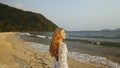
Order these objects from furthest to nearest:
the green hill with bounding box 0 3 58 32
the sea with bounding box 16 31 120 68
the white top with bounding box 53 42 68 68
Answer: the green hill with bounding box 0 3 58 32 → the sea with bounding box 16 31 120 68 → the white top with bounding box 53 42 68 68

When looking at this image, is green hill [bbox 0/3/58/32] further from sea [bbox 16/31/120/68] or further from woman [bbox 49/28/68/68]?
woman [bbox 49/28/68/68]

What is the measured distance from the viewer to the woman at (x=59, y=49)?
4008mm

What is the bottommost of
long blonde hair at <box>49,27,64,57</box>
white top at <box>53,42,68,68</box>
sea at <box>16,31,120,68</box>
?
sea at <box>16,31,120,68</box>

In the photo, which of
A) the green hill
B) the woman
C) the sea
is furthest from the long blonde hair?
the green hill

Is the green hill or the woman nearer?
the woman

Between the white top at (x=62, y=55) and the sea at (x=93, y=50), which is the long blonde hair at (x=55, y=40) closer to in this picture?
the white top at (x=62, y=55)

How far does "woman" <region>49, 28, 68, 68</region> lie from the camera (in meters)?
4.01

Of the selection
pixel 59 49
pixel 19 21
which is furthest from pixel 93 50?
pixel 19 21

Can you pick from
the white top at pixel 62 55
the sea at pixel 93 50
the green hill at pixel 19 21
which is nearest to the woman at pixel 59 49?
the white top at pixel 62 55

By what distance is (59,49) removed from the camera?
4.04m

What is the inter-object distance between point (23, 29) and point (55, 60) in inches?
4738

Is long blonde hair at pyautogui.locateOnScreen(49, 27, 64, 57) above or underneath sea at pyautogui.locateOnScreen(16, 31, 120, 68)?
above

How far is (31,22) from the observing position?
14012cm

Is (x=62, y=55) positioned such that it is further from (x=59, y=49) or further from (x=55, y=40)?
(x=55, y=40)
